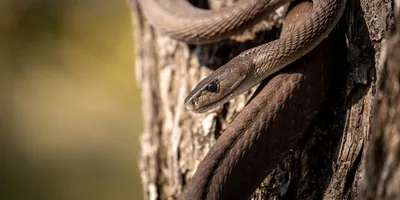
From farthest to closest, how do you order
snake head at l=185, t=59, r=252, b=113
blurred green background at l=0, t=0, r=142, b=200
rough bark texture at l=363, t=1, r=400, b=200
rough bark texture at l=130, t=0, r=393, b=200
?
A: blurred green background at l=0, t=0, r=142, b=200 → snake head at l=185, t=59, r=252, b=113 → rough bark texture at l=130, t=0, r=393, b=200 → rough bark texture at l=363, t=1, r=400, b=200

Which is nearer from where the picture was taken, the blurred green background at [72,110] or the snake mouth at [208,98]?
the snake mouth at [208,98]

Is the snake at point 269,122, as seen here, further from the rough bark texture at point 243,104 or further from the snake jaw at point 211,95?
the snake jaw at point 211,95

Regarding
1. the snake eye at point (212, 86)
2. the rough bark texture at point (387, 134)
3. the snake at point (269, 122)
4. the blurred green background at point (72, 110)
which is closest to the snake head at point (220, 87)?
the snake eye at point (212, 86)

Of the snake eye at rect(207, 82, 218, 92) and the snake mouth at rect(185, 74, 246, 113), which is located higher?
the snake eye at rect(207, 82, 218, 92)

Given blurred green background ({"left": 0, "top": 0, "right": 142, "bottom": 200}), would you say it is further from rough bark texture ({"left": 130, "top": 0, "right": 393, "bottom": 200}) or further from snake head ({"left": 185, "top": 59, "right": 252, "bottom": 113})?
snake head ({"left": 185, "top": 59, "right": 252, "bottom": 113})

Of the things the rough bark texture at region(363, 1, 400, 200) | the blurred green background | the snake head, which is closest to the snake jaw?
the snake head

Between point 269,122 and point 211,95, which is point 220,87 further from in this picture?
point 269,122
